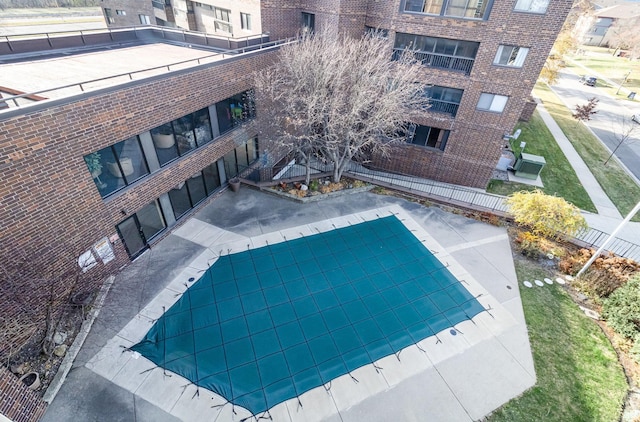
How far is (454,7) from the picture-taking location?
15.6 m

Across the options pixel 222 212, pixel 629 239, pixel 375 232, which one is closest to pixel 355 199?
pixel 375 232

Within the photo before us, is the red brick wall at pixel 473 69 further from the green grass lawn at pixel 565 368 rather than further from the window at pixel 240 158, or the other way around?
the green grass lawn at pixel 565 368

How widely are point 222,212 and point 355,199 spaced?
24.0 feet

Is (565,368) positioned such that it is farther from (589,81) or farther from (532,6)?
(589,81)

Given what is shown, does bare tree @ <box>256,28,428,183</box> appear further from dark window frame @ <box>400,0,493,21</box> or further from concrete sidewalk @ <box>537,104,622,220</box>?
concrete sidewalk @ <box>537,104,622,220</box>

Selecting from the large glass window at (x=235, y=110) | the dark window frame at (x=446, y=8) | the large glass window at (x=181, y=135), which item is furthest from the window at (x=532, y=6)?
the large glass window at (x=181, y=135)

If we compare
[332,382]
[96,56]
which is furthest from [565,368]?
[96,56]

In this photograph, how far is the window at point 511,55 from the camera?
1547 cm

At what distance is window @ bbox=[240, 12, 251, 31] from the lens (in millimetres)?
18931

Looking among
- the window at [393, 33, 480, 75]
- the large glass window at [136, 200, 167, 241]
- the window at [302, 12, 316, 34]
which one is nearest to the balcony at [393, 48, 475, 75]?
the window at [393, 33, 480, 75]

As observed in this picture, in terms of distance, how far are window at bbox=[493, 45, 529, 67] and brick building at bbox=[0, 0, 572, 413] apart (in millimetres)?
52

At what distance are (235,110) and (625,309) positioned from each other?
60.4 ft

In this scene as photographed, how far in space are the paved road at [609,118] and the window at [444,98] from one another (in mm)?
17634

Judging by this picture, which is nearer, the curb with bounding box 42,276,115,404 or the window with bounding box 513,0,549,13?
the curb with bounding box 42,276,115,404
